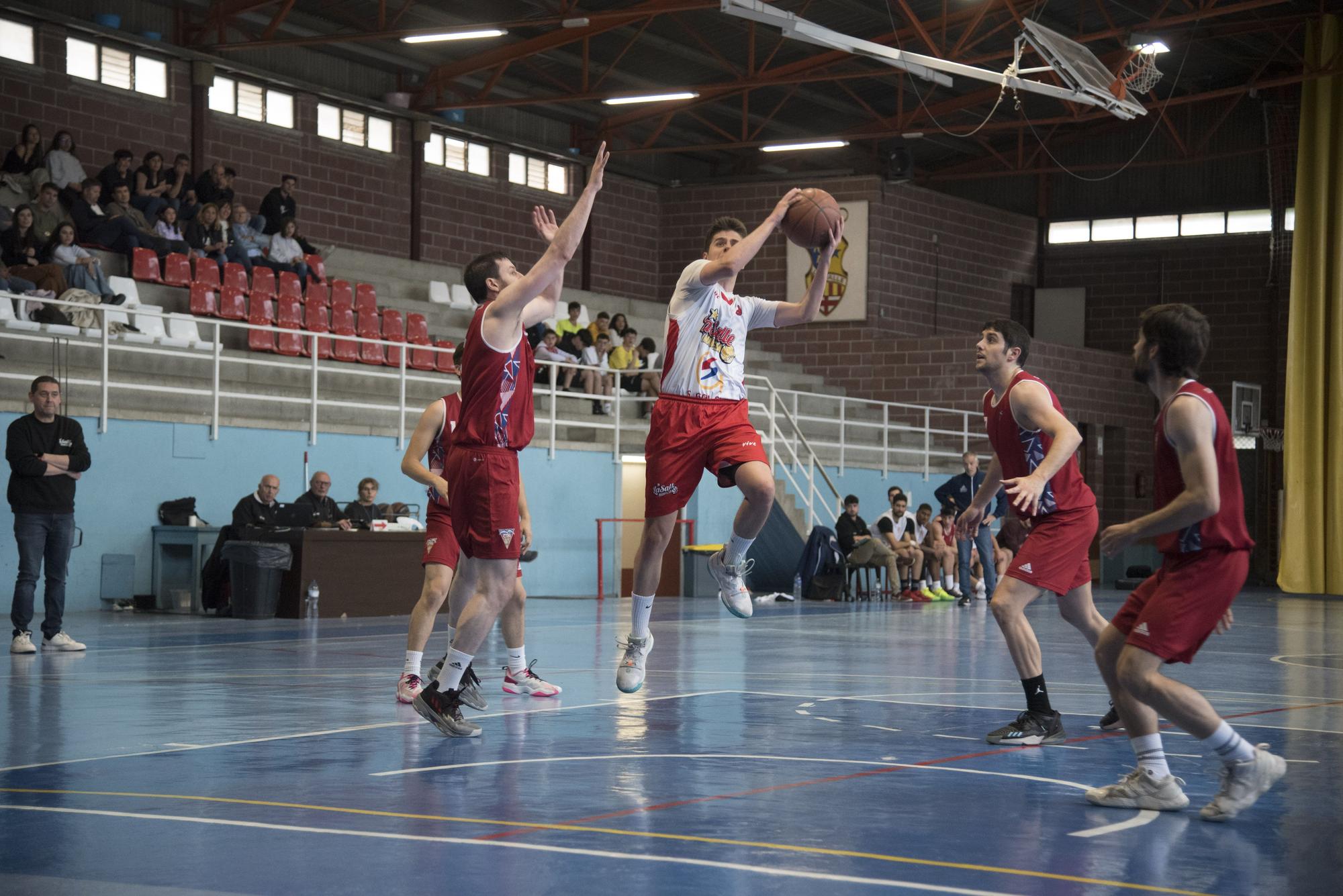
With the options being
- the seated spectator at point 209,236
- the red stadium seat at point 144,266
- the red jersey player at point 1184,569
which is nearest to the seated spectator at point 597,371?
the seated spectator at point 209,236

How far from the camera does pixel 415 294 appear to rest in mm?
25797

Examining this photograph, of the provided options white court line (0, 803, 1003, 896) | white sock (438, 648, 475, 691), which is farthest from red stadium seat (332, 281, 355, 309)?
white court line (0, 803, 1003, 896)

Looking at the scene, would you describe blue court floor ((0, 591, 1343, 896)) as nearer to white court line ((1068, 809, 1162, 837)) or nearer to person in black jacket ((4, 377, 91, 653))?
white court line ((1068, 809, 1162, 837))

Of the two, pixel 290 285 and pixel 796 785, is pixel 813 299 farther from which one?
pixel 290 285

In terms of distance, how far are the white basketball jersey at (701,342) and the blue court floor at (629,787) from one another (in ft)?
5.44

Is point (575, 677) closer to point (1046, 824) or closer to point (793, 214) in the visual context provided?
point (793, 214)

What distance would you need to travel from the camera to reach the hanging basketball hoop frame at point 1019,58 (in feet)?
57.0

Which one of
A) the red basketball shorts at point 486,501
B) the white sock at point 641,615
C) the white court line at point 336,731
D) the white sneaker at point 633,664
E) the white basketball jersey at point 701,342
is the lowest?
the white court line at point 336,731

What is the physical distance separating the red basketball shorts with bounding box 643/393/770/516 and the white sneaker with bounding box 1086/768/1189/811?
9.35 feet

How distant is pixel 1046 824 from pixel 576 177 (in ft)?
89.7

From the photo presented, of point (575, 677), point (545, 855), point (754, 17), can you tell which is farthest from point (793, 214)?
point (754, 17)

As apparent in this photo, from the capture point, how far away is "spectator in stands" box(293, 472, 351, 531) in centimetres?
1627

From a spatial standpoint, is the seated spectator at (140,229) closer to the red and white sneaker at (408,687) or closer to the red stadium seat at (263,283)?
the red stadium seat at (263,283)

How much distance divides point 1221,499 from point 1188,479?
0.64 feet
